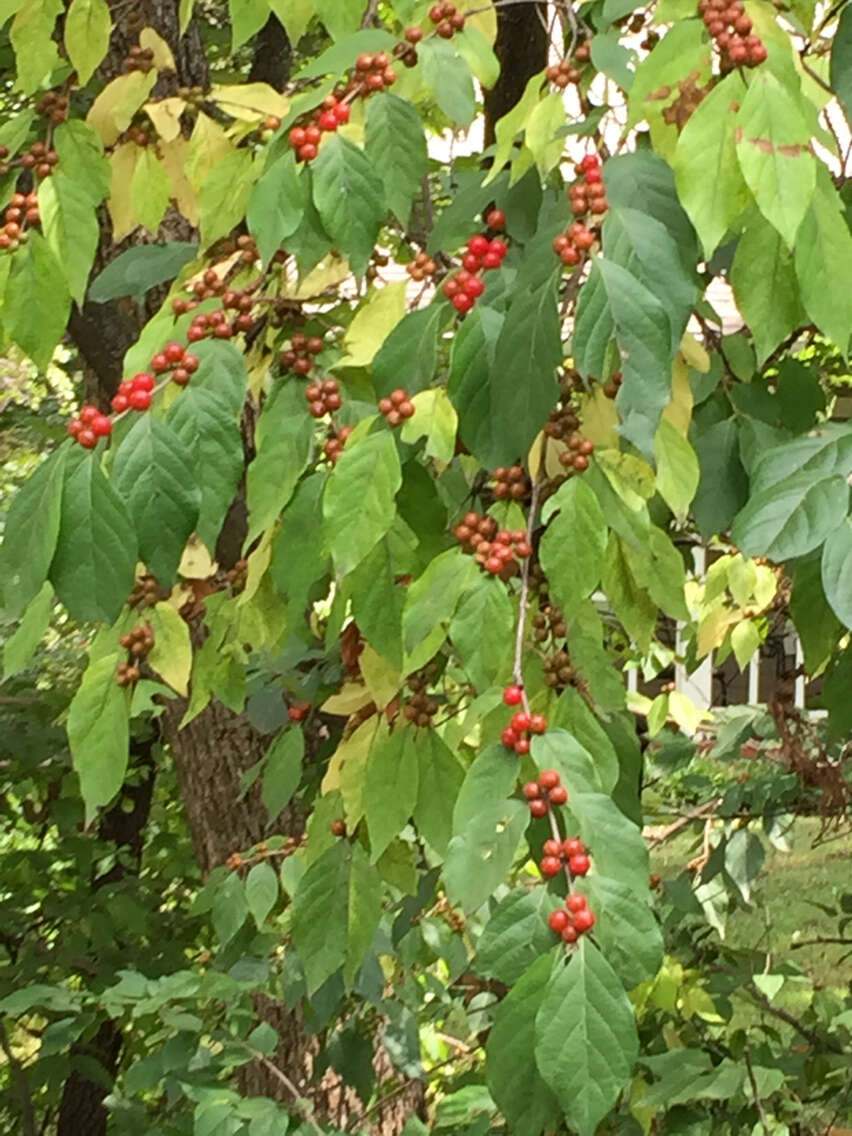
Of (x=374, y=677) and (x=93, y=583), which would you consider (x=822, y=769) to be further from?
(x=93, y=583)

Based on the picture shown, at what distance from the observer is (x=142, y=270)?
1393 millimetres

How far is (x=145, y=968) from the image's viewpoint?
2959 millimetres

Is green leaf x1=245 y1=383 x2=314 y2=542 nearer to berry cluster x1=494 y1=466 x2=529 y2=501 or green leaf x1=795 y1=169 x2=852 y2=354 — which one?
berry cluster x1=494 y1=466 x2=529 y2=501

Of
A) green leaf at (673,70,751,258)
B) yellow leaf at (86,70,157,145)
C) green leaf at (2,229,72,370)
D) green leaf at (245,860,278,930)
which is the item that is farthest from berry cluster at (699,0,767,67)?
green leaf at (245,860,278,930)

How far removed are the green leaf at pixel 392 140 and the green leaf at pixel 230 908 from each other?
1002 mm

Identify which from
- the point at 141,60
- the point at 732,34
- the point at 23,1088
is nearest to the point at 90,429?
the point at 732,34

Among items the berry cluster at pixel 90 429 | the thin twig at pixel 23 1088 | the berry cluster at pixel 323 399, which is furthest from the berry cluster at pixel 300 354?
the thin twig at pixel 23 1088

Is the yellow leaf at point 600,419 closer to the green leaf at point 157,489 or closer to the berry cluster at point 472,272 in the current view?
the berry cluster at point 472,272

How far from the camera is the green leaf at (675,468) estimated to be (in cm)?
98

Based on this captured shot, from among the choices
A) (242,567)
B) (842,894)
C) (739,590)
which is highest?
(242,567)

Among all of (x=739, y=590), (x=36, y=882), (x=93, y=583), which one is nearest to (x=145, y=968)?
(x=36, y=882)

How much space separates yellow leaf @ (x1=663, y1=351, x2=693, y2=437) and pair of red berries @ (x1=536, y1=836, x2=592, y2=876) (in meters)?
0.35

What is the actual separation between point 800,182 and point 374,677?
0.52 m

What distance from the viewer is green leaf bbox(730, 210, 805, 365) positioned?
0.91 metres
